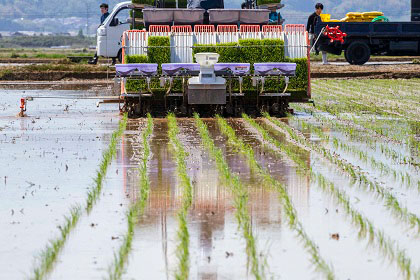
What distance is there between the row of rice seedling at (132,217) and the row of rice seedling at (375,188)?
208 cm

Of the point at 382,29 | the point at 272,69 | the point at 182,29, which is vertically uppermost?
the point at 182,29

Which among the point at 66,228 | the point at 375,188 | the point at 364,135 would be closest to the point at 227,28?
the point at 364,135

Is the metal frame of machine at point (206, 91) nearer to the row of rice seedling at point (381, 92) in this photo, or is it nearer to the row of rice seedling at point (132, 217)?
the row of rice seedling at point (132, 217)

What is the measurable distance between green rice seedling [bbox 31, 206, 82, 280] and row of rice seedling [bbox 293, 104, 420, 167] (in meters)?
4.63

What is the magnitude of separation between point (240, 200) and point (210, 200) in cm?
29

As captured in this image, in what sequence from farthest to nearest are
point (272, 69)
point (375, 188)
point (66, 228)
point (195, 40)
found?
point (195, 40)
point (272, 69)
point (375, 188)
point (66, 228)

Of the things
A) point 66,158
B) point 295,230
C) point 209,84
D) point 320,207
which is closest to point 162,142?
point 66,158

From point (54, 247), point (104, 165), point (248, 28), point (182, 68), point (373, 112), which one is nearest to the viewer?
point (54, 247)

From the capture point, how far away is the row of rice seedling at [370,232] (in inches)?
279

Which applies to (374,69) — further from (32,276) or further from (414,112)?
(32,276)

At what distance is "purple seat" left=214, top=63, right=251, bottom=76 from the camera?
1753cm

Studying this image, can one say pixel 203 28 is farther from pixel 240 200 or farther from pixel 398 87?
pixel 240 200

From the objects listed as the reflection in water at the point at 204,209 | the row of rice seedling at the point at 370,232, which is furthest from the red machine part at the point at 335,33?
the row of rice seedling at the point at 370,232

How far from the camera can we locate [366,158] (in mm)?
12484
